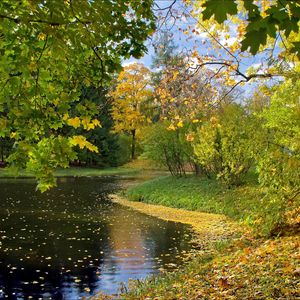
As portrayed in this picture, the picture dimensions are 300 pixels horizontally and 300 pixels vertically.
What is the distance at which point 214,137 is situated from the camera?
21.2 meters

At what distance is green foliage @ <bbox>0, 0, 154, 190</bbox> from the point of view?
12.9ft

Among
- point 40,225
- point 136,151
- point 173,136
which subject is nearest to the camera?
point 40,225

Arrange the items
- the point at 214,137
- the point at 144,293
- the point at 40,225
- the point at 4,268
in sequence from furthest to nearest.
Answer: the point at 214,137
the point at 40,225
the point at 4,268
the point at 144,293

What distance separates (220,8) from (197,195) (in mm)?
18778

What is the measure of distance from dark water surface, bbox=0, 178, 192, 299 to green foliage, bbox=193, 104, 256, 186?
16.1 ft

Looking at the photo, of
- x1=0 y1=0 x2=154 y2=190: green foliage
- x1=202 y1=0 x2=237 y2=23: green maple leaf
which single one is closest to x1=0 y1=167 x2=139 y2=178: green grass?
x1=0 y1=0 x2=154 y2=190: green foliage

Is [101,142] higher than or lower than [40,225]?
higher

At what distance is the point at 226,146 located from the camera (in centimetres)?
2036

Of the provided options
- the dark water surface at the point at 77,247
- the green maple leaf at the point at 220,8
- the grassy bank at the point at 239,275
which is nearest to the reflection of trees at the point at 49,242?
the dark water surface at the point at 77,247

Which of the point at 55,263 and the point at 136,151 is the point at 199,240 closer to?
the point at 55,263

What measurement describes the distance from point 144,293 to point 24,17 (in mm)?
5226

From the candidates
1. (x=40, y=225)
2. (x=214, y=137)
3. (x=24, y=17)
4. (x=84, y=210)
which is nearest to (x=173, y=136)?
(x=214, y=137)

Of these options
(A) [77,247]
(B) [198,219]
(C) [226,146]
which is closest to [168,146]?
(C) [226,146]

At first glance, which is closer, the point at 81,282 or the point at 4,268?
the point at 81,282
